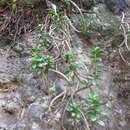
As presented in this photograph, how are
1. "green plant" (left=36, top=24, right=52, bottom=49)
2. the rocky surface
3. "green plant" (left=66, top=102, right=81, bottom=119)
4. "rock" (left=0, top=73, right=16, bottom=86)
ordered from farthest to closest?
"green plant" (left=36, top=24, right=52, bottom=49) < "rock" (left=0, top=73, right=16, bottom=86) < the rocky surface < "green plant" (left=66, top=102, right=81, bottom=119)

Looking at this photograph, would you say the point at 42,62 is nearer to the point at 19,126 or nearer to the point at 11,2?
the point at 19,126

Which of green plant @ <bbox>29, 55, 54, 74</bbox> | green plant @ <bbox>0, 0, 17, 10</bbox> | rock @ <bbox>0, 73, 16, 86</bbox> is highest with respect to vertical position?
green plant @ <bbox>0, 0, 17, 10</bbox>

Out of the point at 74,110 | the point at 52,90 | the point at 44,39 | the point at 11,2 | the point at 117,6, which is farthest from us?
the point at 117,6

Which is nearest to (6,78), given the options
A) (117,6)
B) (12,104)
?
(12,104)

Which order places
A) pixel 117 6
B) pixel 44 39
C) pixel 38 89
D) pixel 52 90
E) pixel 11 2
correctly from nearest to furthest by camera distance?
pixel 52 90 → pixel 38 89 → pixel 44 39 → pixel 11 2 → pixel 117 6

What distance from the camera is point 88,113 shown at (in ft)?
4.89

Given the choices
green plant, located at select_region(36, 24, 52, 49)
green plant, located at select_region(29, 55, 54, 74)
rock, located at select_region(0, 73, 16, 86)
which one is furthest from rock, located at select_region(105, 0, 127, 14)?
rock, located at select_region(0, 73, 16, 86)

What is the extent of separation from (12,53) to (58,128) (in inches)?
27.7

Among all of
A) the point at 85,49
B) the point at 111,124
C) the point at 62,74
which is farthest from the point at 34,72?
the point at 111,124

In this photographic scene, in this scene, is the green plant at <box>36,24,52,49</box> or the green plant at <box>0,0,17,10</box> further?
the green plant at <box>0,0,17,10</box>

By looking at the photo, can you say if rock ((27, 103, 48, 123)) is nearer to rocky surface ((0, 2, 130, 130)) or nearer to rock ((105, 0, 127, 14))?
rocky surface ((0, 2, 130, 130))

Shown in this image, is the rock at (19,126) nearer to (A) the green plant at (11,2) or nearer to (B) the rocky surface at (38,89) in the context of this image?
(B) the rocky surface at (38,89)

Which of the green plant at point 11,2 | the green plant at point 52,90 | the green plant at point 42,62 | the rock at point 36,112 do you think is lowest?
the rock at point 36,112

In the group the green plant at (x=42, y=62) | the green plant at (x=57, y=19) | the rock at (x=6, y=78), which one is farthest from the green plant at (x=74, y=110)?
the green plant at (x=57, y=19)
